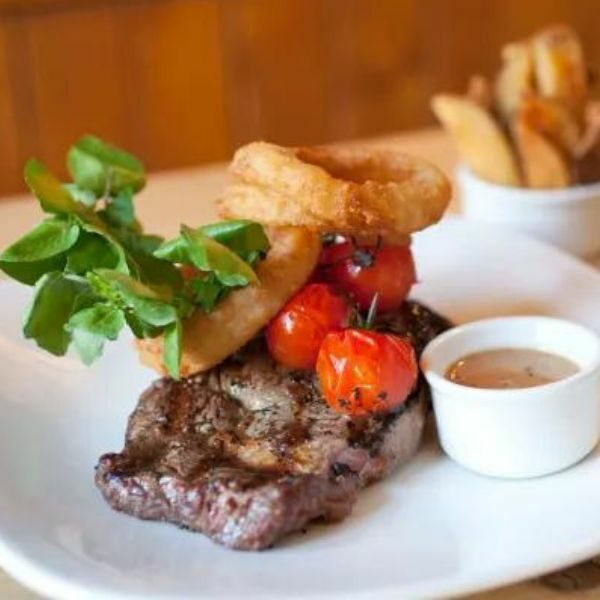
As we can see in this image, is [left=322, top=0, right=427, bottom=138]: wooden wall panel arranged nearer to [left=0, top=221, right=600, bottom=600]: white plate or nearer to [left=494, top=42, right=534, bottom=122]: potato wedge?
[left=494, top=42, right=534, bottom=122]: potato wedge

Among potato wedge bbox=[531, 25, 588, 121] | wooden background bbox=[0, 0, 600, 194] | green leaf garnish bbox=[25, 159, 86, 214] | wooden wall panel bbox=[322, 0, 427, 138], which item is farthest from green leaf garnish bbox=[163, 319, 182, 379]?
wooden wall panel bbox=[322, 0, 427, 138]

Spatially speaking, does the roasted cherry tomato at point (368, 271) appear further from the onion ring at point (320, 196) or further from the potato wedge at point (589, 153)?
the potato wedge at point (589, 153)

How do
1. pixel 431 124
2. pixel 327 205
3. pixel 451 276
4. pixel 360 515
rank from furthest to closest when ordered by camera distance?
pixel 431 124 < pixel 451 276 < pixel 327 205 < pixel 360 515

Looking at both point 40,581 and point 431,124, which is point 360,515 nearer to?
point 40,581

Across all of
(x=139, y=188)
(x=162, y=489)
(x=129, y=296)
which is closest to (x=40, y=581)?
(x=162, y=489)

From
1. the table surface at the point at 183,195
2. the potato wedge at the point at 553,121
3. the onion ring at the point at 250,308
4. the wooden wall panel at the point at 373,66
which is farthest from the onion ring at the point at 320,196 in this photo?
the wooden wall panel at the point at 373,66

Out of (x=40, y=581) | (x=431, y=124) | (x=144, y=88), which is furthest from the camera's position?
(x=431, y=124)
